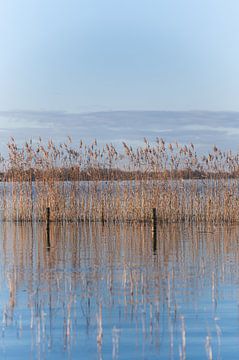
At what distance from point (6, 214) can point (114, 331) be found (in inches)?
721

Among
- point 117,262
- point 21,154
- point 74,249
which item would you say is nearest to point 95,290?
point 117,262

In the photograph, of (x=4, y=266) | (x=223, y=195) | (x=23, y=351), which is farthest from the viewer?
(x=223, y=195)

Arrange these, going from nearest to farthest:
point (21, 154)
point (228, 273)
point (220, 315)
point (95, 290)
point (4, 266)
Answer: point (220, 315) < point (95, 290) < point (228, 273) < point (4, 266) < point (21, 154)

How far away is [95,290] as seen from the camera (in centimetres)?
1273

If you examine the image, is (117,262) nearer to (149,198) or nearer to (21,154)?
(149,198)

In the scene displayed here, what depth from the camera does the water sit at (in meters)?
9.20

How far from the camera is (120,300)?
39.1 feet

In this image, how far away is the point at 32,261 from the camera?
1670 centimetres

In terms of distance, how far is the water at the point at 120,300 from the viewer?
9.20 meters

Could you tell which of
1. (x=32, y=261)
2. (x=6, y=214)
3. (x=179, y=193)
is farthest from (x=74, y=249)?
(x=6, y=214)

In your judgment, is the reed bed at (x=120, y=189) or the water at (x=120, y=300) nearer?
the water at (x=120, y=300)

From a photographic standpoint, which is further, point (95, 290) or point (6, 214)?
point (6, 214)

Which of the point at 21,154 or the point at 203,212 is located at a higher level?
the point at 21,154

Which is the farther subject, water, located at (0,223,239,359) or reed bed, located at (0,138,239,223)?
reed bed, located at (0,138,239,223)
